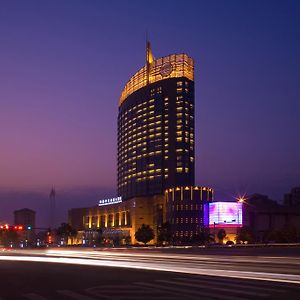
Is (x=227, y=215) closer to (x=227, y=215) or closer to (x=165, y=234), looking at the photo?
(x=227, y=215)

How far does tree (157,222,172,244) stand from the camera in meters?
146

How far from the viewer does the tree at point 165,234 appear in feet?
480

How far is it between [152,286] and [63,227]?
18451cm

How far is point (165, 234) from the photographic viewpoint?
145750 mm

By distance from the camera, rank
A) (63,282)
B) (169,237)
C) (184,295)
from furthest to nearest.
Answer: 1. (169,237)
2. (63,282)
3. (184,295)

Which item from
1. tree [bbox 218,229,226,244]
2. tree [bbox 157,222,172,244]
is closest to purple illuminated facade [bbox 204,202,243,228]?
tree [bbox 218,229,226,244]

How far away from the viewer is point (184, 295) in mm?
16266

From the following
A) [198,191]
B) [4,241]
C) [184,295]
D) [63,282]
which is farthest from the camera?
[4,241]

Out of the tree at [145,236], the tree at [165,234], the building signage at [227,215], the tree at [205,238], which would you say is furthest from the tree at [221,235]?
the tree at [145,236]

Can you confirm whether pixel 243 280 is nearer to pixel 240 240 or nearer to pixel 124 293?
pixel 124 293

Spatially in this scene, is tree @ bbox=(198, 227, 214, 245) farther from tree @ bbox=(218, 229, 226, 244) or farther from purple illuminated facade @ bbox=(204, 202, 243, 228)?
purple illuminated facade @ bbox=(204, 202, 243, 228)

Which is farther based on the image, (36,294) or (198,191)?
(198,191)

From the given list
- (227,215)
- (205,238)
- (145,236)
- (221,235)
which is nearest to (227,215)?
(227,215)

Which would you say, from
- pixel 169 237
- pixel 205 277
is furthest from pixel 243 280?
pixel 169 237
